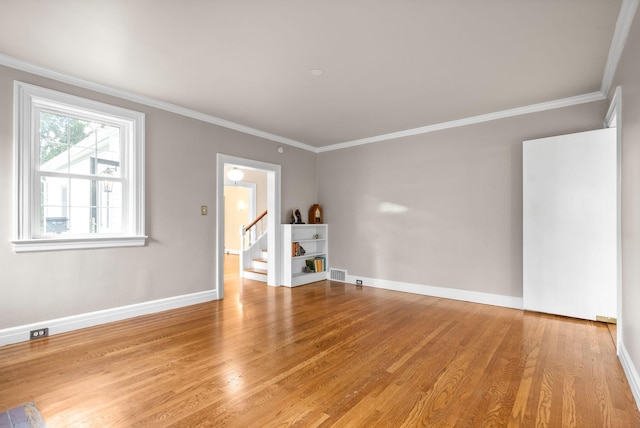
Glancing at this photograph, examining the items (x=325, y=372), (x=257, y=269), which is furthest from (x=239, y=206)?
(x=325, y=372)

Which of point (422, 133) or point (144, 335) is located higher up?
point (422, 133)

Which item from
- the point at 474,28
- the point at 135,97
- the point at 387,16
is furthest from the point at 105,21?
the point at 474,28

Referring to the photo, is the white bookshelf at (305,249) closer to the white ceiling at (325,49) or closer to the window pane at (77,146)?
the white ceiling at (325,49)

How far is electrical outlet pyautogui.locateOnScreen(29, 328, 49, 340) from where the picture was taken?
316 centimetres

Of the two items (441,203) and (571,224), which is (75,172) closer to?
(441,203)

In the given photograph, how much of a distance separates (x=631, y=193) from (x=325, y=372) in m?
2.66

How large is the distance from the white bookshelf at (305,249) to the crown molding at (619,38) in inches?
178

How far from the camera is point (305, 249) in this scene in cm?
630

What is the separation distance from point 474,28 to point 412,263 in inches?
141

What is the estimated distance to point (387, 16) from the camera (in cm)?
237

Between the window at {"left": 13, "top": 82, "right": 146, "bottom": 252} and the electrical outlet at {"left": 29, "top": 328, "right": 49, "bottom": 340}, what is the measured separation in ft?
2.68

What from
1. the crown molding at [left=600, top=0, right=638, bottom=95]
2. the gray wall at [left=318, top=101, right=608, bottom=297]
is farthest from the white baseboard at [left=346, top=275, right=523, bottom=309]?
the crown molding at [left=600, top=0, right=638, bottom=95]

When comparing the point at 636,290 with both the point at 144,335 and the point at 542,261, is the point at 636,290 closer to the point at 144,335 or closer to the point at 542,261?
the point at 542,261

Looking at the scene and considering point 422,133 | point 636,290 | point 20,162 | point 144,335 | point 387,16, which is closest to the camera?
point 636,290
